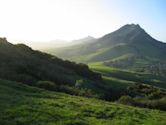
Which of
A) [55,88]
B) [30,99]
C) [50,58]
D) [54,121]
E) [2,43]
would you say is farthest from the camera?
[50,58]

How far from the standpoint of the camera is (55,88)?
53.4 m

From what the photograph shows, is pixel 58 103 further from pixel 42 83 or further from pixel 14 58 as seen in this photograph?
pixel 14 58

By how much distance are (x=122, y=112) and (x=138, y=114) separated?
2108 millimetres

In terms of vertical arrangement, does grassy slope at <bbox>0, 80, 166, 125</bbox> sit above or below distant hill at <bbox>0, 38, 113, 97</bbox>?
below

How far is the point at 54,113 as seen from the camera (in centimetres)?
2916

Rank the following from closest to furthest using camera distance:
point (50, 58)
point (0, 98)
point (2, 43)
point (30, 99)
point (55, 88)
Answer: point (0, 98)
point (30, 99)
point (55, 88)
point (2, 43)
point (50, 58)

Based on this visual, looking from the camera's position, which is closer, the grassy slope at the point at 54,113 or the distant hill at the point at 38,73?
the grassy slope at the point at 54,113

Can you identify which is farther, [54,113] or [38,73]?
[38,73]

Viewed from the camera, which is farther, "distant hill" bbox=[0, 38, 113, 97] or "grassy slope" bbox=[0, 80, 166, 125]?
"distant hill" bbox=[0, 38, 113, 97]

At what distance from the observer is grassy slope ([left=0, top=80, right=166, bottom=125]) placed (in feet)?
87.1

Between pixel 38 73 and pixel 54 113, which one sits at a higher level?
pixel 38 73

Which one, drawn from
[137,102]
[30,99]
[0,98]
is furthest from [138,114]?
[137,102]

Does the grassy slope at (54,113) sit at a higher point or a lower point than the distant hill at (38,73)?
lower

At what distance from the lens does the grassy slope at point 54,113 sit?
1045 inches
